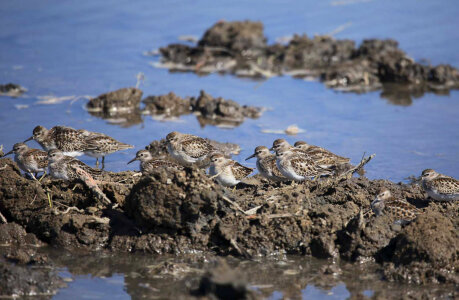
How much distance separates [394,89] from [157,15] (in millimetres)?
9106

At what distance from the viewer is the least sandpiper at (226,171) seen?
1125cm

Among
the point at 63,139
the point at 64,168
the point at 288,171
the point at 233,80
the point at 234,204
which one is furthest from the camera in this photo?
the point at 233,80

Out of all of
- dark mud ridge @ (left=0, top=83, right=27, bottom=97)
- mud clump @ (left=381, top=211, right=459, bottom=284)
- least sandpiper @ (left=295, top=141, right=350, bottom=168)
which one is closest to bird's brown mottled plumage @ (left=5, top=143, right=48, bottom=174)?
least sandpiper @ (left=295, top=141, right=350, bottom=168)

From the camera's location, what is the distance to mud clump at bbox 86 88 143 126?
16.1m

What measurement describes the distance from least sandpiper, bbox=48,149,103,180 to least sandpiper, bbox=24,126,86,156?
1.92 m

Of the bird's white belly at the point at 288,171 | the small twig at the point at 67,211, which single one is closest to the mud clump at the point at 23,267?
the small twig at the point at 67,211

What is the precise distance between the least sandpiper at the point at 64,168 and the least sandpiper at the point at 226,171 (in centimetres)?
195

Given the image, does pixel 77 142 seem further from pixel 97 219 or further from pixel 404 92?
pixel 404 92

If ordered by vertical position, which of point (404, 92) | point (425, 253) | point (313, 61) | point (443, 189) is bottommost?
point (425, 253)

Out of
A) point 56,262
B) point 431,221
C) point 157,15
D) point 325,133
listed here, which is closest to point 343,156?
point 325,133

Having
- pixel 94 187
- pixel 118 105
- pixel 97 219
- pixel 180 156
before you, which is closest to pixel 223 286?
pixel 97 219

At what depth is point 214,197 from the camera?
29.5ft

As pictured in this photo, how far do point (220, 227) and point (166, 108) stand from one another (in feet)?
24.8

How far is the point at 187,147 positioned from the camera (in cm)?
1295
